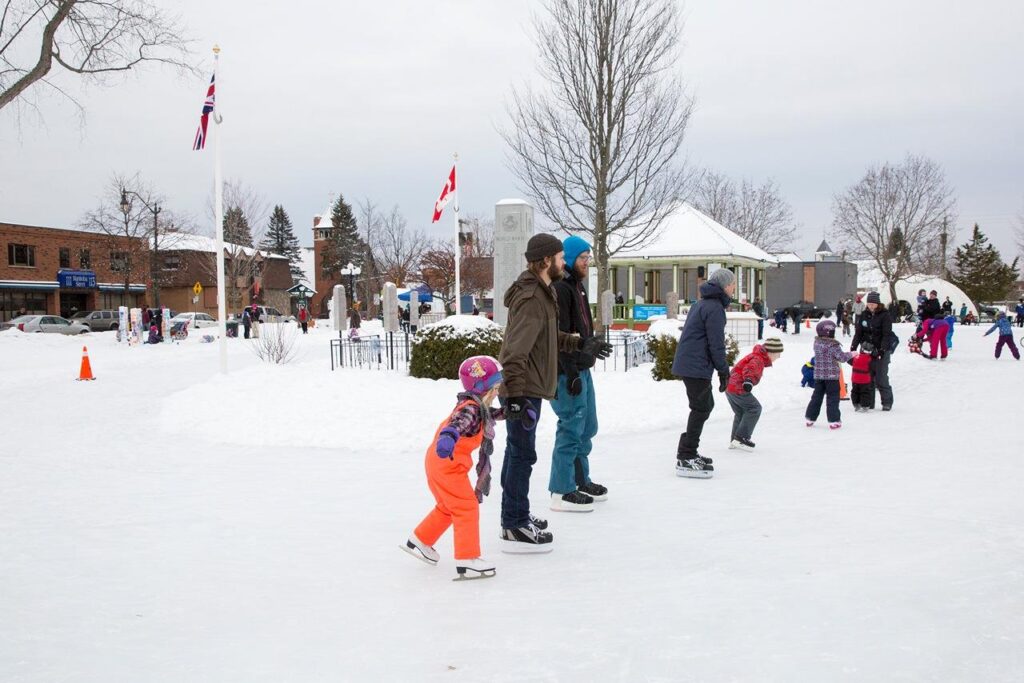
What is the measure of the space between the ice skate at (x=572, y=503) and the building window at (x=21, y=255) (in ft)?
168

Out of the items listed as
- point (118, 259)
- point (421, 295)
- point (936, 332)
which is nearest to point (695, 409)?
point (936, 332)

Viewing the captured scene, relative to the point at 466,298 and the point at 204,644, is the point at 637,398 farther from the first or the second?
the point at 466,298

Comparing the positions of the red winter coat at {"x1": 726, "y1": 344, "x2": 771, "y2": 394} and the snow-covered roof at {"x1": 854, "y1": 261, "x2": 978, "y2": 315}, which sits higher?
the snow-covered roof at {"x1": 854, "y1": 261, "x2": 978, "y2": 315}

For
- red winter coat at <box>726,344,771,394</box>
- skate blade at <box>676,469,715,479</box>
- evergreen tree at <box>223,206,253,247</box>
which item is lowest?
skate blade at <box>676,469,715,479</box>

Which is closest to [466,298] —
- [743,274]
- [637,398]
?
[743,274]

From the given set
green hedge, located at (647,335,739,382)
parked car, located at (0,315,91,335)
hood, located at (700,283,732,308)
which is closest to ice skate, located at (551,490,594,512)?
hood, located at (700,283,732,308)

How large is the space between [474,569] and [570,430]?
4.85ft

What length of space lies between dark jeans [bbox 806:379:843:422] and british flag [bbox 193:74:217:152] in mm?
12688

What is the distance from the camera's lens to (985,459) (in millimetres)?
6863

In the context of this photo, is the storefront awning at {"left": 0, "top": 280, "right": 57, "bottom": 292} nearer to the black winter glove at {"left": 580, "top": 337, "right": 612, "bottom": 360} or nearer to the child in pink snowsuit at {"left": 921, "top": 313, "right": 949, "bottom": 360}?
the child in pink snowsuit at {"left": 921, "top": 313, "right": 949, "bottom": 360}

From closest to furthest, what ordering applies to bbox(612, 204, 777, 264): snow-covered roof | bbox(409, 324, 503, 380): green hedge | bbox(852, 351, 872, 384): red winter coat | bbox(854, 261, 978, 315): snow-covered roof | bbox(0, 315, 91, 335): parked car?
1. bbox(852, 351, 872, 384): red winter coat
2. bbox(409, 324, 503, 380): green hedge
3. bbox(612, 204, 777, 264): snow-covered roof
4. bbox(0, 315, 91, 335): parked car
5. bbox(854, 261, 978, 315): snow-covered roof

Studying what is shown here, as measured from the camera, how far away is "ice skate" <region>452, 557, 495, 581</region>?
157 inches

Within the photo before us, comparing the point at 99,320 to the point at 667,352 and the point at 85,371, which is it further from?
the point at 667,352

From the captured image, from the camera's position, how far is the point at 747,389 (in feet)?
23.5
